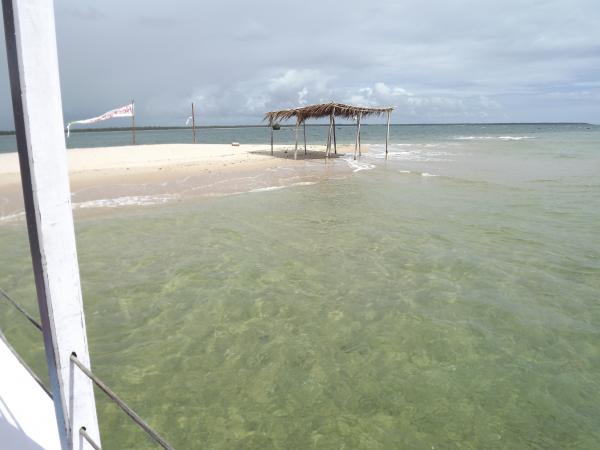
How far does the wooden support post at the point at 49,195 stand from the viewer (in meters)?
1.20

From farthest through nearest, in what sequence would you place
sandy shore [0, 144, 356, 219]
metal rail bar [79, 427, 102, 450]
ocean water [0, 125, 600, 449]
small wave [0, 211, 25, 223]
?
1. sandy shore [0, 144, 356, 219]
2. small wave [0, 211, 25, 223]
3. ocean water [0, 125, 600, 449]
4. metal rail bar [79, 427, 102, 450]

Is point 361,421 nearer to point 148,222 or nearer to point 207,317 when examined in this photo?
point 207,317

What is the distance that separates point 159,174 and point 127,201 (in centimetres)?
596

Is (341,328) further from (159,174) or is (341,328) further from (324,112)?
(324,112)

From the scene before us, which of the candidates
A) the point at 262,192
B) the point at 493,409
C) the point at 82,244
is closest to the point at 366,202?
the point at 262,192

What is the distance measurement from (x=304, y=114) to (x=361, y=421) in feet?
69.0

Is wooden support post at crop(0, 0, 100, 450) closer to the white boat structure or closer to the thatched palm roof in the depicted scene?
the white boat structure

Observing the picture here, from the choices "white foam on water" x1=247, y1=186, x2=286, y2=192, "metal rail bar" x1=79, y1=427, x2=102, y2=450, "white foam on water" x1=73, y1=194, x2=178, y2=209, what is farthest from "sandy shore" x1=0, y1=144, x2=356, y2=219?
"metal rail bar" x1=79, y1=427, x2=102, y2=450

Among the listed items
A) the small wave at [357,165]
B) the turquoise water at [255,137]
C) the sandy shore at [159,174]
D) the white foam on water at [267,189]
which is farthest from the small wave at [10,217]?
the turquoise water at [255,137]

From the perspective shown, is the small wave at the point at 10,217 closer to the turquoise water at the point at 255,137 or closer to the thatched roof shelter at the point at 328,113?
the thatched roof shelter at the point at 328,113

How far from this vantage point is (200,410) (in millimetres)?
3445

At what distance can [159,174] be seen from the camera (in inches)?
701

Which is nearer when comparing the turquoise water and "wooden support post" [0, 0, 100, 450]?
"wooden support post" [0, 0, 100, 450]

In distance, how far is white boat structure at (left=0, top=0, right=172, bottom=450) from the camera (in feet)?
3.96
